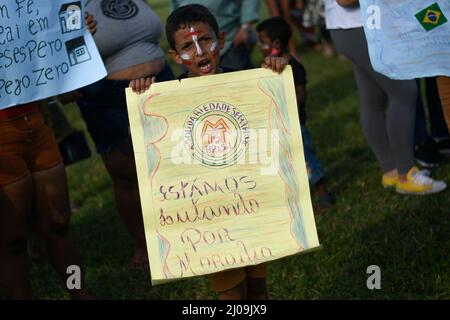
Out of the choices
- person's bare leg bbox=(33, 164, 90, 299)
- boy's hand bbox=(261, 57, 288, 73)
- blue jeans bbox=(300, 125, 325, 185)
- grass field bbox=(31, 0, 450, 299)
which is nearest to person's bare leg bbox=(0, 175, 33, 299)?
person's bare leg bbox=(33, 164, 90, 299)

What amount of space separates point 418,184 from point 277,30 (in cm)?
129

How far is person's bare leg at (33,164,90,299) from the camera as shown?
3.48 m

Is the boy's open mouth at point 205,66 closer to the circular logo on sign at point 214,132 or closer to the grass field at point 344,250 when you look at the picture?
the circular logo on sign at point 214,132

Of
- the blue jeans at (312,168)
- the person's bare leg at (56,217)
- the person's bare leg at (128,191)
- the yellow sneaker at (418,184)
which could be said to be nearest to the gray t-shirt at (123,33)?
the person's bare leg at (128,191)

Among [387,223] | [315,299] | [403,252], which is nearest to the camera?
[315,299]

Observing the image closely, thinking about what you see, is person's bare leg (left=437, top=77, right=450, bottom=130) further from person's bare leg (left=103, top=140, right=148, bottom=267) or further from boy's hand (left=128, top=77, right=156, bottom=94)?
person's bare leg (left=103, top=140, right=148, bottom=267)

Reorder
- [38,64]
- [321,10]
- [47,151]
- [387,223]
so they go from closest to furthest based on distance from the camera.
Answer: [38,64]
[47,151]
[387,223]
[321,10]

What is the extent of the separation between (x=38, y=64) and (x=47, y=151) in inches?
17.0

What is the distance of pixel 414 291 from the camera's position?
141 inches

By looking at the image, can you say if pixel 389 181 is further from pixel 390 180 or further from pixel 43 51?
pixel 43 51

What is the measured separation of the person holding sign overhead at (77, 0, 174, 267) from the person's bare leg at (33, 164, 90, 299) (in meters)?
0.62

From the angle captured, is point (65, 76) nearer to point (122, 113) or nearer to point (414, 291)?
point (122, 113)

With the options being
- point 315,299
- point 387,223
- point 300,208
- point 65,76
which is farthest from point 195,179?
point 387,223

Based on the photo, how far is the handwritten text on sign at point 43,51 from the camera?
Result: 3.17m
